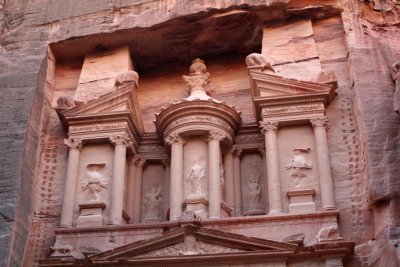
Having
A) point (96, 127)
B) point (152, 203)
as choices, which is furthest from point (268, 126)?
point (96, 127)

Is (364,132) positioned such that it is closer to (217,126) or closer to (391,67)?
(391,67)

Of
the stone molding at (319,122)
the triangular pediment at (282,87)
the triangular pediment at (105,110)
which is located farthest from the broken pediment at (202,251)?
the triangular pediment at (282,87)

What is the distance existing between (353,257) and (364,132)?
6.60ft

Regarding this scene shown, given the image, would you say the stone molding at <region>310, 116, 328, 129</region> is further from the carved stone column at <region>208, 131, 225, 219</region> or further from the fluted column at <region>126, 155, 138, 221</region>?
the fluted column at <region>126, 155, 138, 221</region>

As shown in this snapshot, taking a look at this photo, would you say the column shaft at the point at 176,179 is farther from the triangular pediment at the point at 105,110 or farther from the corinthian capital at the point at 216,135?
the triangular pediment at the point at 105,110

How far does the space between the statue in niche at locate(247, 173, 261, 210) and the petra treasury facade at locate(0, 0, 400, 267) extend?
25 millimetres

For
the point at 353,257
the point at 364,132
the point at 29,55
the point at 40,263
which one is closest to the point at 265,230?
the point at 353,257

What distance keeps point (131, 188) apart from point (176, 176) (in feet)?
3.70

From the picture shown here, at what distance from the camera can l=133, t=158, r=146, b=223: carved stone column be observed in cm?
1162

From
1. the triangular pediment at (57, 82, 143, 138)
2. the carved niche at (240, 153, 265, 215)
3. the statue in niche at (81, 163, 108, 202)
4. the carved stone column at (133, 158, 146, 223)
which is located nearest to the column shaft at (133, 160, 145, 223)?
the carved stone column at (133, 158, 146, 223)

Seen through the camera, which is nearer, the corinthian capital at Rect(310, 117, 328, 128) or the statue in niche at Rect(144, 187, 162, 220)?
the corinthian capital at Rect(310, 117, 328, 128)

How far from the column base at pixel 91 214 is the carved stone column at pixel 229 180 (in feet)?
6.89

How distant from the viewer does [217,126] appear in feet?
37.8

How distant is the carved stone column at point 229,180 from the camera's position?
1134 cm
